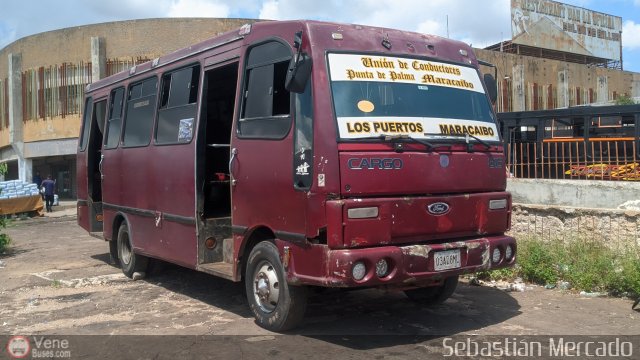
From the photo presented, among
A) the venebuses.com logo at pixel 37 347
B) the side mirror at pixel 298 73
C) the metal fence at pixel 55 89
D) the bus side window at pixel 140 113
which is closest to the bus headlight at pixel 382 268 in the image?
the side mirror at pixel 298 73

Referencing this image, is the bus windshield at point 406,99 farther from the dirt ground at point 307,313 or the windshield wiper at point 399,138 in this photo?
the dirt ground at point 307,313

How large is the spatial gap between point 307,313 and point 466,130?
258cm

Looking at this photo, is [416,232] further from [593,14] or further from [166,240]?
[593,14]

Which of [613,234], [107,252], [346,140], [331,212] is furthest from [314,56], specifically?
[107,252]

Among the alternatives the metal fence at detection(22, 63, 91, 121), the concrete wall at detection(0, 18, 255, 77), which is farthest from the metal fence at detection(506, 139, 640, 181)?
the metal fence at detection(22, 63, 91, 121)

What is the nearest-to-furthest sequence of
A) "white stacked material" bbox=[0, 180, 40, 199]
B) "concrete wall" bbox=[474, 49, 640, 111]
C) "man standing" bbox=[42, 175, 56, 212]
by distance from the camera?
"white stacked material" bbox=[0, 180, 40, 199], "man standing" bbox=[42, 175, 56, 212], "concrete wall" bbox=[474, 49, 640, 111]

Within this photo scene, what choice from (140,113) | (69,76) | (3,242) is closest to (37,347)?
(140,113)

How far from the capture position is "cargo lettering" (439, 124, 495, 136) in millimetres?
5363

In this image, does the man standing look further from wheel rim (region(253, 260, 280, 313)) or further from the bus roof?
wheel rim (region(253, 260, 280, 313))

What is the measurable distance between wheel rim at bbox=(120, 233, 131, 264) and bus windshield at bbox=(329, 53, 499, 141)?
16.9 feet

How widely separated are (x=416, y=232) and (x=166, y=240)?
3540 millimetres

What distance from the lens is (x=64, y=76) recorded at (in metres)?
30.6

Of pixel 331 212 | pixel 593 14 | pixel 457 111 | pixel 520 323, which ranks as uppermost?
pixel 593 14

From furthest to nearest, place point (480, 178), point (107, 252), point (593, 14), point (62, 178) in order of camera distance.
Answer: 1. point (593, 14)
2. point (62, 178)
3. point (107, 252)
4. point (480, 178)
